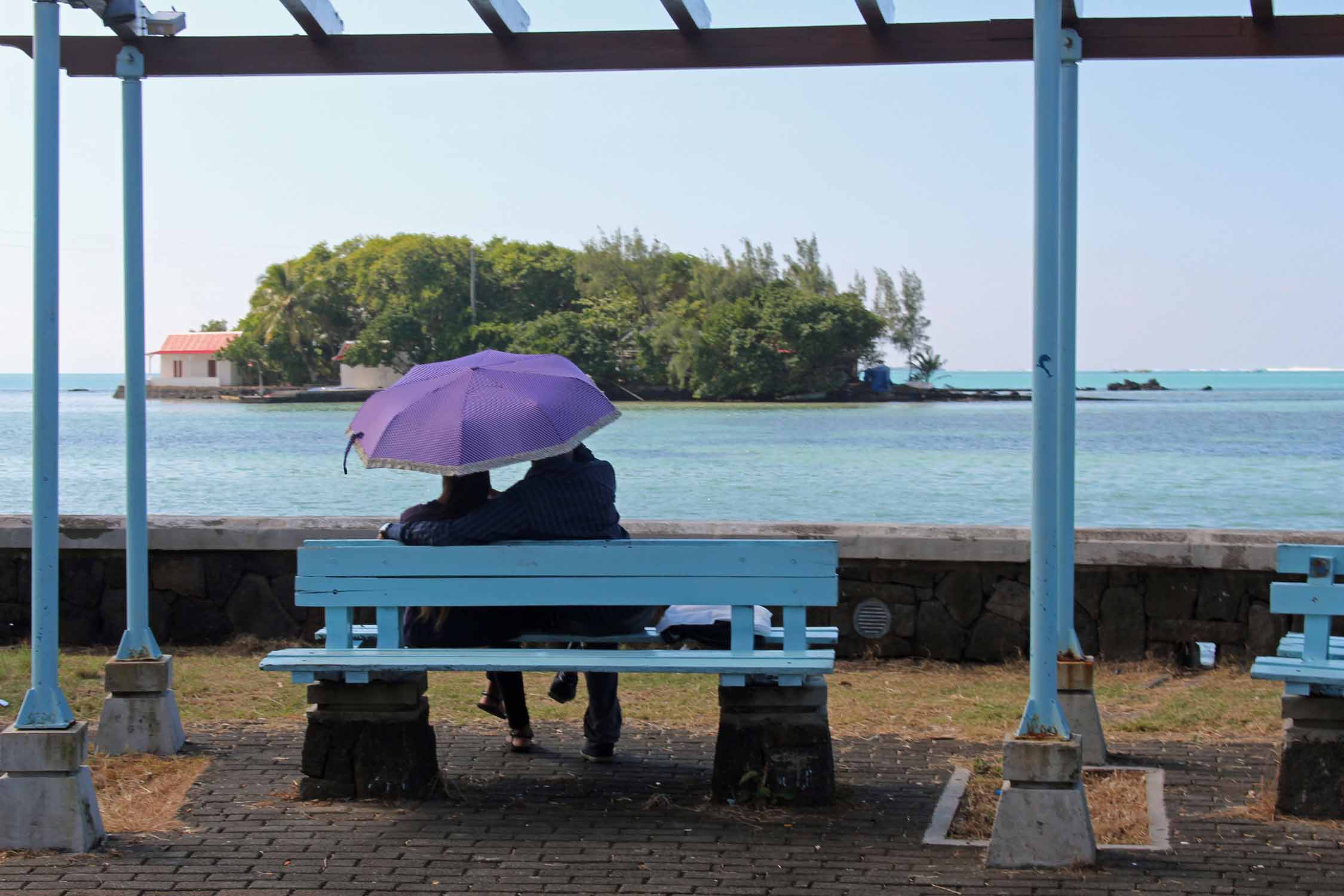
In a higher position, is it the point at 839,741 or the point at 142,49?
the point at 142,49

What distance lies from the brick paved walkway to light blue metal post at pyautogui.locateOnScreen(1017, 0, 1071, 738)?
0.60 meters

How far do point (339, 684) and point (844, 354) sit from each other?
323ft

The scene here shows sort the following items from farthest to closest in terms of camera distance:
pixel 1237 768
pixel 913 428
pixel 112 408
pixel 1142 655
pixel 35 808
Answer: pixel 112 408 → pixel 913 428 → pixel 1142 655 → pixel 1237 768 → pixel 35 808

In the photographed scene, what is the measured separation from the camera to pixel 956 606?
8.13 metres

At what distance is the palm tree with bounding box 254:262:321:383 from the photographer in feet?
387

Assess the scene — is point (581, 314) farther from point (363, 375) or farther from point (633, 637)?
point (633, 637)

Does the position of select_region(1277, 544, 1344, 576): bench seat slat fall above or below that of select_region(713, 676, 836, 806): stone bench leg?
above

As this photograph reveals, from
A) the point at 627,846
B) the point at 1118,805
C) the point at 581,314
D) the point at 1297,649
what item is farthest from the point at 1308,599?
the point at 581,314

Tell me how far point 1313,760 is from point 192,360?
453 ft

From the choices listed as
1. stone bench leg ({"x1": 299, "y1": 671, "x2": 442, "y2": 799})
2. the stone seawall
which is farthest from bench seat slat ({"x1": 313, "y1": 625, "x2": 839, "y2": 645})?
the stone seawall

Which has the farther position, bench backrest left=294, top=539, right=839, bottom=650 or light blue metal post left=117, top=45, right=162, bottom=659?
light blue metal post left=117, top=45, right=162, bottom=659

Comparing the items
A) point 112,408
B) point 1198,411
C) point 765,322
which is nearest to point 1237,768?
point 765,322

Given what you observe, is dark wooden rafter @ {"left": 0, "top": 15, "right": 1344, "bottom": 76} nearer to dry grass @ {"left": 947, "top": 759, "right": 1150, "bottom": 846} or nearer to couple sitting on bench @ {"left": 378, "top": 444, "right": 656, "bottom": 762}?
couple sitting on bench @ {"left": 378, "top": 444, "right": 656, "bottom": 762}

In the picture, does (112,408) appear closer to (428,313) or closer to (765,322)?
(428,313)
